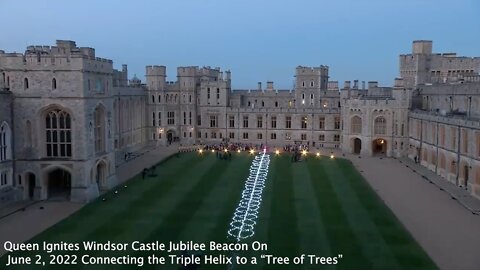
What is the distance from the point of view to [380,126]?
56.0 metres

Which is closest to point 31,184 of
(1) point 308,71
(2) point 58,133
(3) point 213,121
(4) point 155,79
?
(2) point 58,133

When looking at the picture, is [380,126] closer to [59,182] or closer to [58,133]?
[59,182]

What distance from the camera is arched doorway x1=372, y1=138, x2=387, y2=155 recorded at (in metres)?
→ 57.2

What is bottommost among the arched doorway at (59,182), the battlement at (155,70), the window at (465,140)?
the arched doorway at (59,182)

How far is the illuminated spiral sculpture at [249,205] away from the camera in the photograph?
84.0 ft

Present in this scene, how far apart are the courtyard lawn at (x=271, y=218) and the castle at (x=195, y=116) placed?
4812 millimetres

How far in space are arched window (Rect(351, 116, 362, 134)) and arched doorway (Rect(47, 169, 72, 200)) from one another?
32.9 meters

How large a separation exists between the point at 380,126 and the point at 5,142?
38.7m

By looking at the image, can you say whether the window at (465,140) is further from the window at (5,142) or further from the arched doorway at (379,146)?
Answer: the window at (5,142)

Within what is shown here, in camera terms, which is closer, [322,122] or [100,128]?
[100,128]

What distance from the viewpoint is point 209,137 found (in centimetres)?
6675

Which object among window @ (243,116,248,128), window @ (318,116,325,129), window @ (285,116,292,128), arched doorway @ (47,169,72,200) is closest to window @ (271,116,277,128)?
window @ (285,116,292,128)

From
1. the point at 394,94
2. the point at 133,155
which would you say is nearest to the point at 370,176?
the point at 394,94

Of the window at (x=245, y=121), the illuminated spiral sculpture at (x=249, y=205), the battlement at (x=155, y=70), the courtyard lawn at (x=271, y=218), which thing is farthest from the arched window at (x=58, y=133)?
the window at (x=245, y=121)
